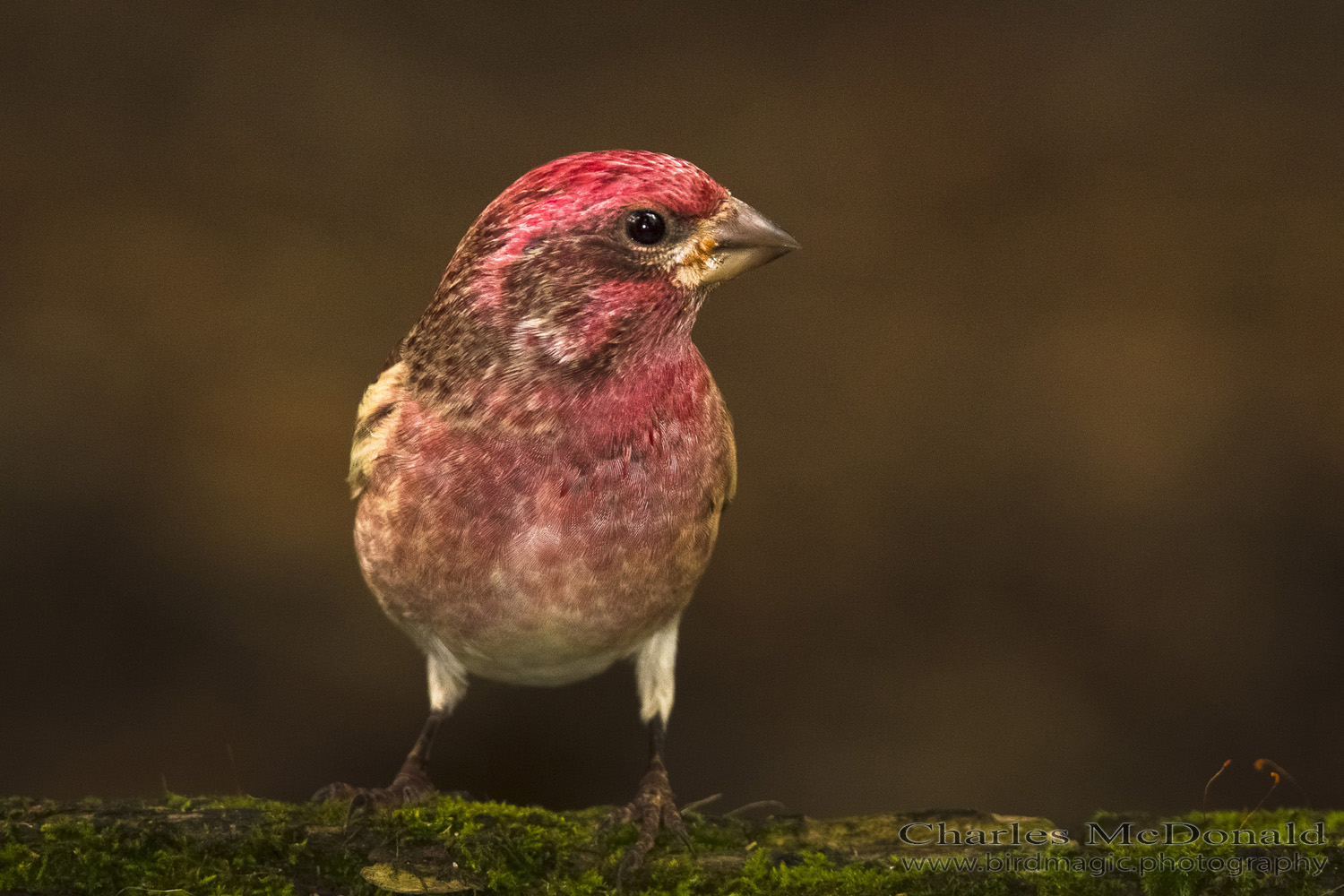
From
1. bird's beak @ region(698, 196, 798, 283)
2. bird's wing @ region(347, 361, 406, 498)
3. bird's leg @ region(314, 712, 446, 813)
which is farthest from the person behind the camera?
bird's wing @ region(347, 361, 406, 498)

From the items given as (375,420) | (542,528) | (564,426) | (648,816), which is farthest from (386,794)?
(564,426)

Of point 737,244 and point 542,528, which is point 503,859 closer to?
point 542,528

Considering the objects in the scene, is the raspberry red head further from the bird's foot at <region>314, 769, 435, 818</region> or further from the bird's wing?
the bird's foot at <region>314, 769, 435, 818</region>

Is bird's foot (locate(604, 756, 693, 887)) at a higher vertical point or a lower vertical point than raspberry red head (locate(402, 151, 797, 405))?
lower

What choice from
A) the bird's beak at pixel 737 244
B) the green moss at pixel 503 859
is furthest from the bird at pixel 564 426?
the green moss at pixel 503 859

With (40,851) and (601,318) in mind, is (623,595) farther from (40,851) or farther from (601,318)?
(40,851)

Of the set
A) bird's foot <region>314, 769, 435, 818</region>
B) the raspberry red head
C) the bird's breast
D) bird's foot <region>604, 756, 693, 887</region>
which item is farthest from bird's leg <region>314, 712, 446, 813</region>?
the raspberry red head

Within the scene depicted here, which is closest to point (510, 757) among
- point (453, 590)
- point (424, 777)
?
point (424, 777)
